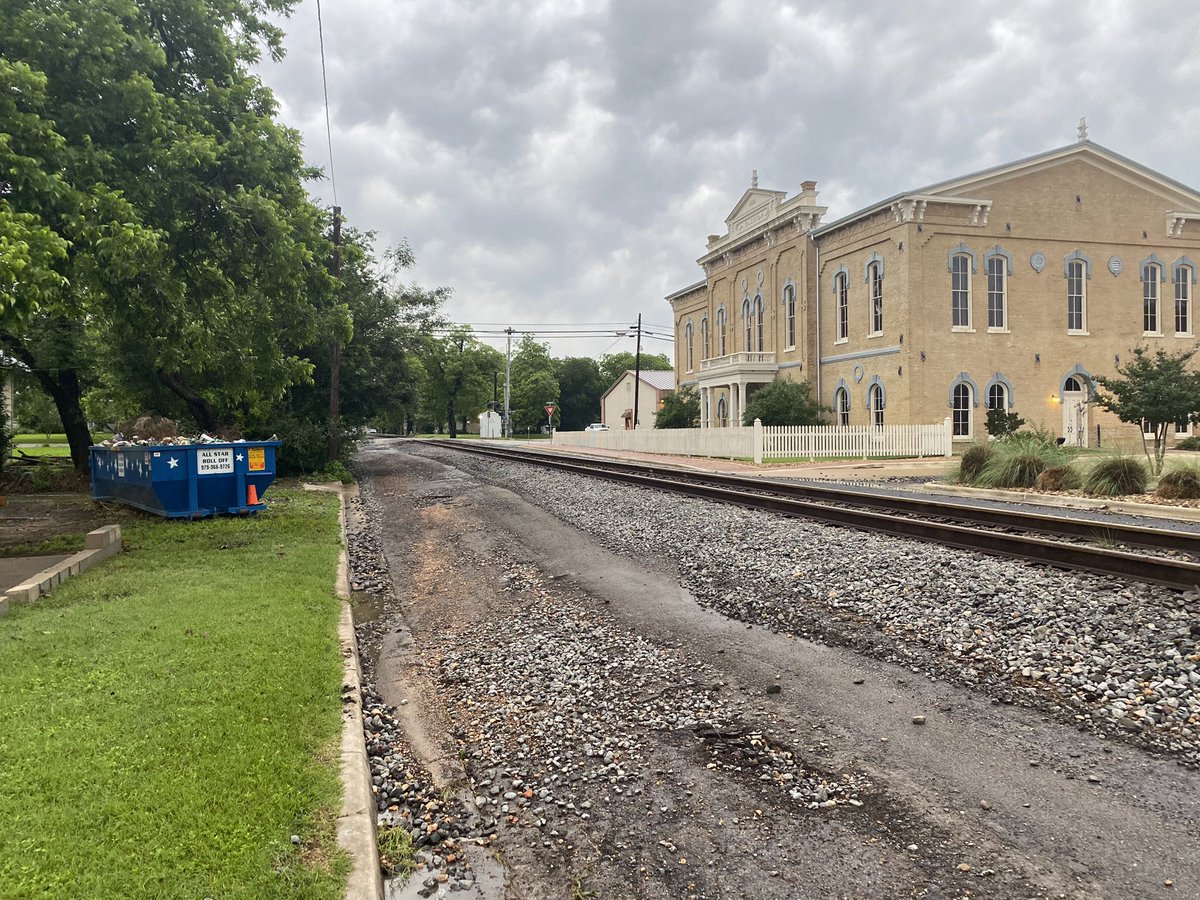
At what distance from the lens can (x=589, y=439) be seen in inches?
2105

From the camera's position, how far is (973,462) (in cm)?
1814

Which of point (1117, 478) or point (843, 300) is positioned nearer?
point (1117, 478)

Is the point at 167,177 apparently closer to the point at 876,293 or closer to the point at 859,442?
the point at 859,442

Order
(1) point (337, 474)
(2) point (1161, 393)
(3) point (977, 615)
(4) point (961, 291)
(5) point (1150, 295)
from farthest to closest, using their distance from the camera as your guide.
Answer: (5) point (1150, 295), (4) point (961, 291), (1) point (337, 474), (2) point (1161, 393), (3) point (977, 615)

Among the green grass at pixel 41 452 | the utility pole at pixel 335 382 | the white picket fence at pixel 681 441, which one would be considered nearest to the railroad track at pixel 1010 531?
the utility pole at pixel 335 382

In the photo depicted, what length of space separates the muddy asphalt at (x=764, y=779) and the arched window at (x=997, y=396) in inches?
1156

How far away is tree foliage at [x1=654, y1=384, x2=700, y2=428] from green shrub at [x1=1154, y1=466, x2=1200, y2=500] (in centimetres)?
3166

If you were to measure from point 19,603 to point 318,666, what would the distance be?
3669 mm

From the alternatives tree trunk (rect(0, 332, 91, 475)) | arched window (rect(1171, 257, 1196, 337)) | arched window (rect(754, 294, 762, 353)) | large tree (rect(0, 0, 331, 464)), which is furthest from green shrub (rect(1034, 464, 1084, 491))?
arched window (rect(754, 294, 762, 353))

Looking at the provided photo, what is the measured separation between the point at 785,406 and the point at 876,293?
20.2 ft

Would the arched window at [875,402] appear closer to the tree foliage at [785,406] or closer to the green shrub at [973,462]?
the tree foliage at [785,406]

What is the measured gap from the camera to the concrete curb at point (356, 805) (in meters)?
3.00

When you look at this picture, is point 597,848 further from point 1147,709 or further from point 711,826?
point 1147,709

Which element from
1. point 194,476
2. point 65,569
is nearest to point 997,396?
point 194,476
